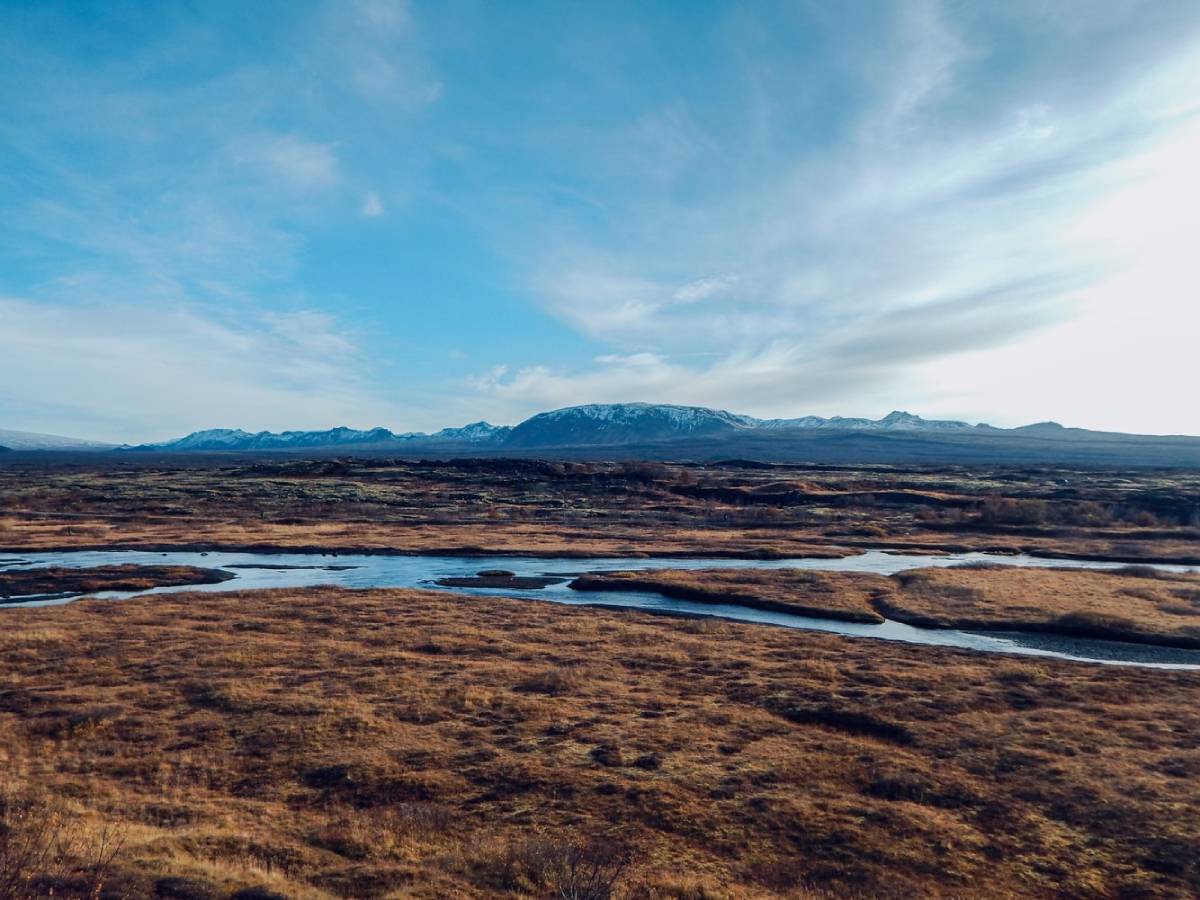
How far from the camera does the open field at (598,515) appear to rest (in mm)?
70188

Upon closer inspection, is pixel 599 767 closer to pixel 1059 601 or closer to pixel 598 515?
pixel 1059 601

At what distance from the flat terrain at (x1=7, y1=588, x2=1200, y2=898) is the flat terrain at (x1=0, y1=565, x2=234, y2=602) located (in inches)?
678

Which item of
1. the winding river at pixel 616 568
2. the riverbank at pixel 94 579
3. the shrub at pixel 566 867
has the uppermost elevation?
the shrub at pixel 566 867

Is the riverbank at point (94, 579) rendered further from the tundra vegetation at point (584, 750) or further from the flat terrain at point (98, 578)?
the tundra vegetation at point (584, 750)

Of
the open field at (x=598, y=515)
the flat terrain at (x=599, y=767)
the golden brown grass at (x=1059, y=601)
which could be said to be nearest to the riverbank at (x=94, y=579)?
the open field at (x=598, y=515)

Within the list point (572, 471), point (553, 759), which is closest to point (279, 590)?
point (553, 759)

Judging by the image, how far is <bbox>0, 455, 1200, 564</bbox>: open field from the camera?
7019cm

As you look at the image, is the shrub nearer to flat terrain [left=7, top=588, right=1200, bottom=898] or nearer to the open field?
flat terrain [left=7, top=588, right=1200, bottom=898]

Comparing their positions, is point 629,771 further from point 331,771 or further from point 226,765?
point 226,765

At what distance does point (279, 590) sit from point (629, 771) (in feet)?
114

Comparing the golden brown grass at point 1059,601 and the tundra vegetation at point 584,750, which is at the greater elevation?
the tundra vegetation at point 584,750

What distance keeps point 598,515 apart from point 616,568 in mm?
38134

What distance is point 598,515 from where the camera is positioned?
96.9 meters

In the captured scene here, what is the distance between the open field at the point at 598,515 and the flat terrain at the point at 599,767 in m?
37.5
